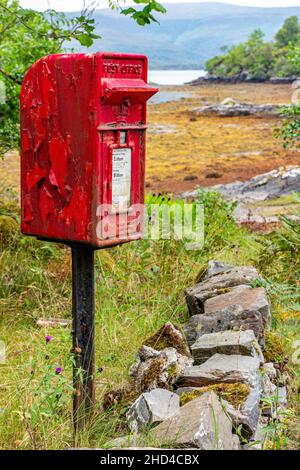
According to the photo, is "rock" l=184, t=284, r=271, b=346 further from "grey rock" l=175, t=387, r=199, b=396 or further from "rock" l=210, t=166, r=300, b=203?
"rock" l=210, t=166, r=300, b=203

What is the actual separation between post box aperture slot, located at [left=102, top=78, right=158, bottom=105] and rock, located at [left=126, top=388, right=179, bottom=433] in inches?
60.3

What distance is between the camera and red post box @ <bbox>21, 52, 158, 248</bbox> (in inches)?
141

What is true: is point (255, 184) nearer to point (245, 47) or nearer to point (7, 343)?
point (7, 343)

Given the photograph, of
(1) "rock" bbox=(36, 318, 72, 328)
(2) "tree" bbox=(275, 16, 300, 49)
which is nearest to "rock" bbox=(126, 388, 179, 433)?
(1) "rock" bbox=(36, 318, 72, 328)

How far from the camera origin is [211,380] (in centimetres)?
399

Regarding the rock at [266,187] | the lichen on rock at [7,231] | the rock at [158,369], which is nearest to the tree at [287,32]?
the rock at [266,187]

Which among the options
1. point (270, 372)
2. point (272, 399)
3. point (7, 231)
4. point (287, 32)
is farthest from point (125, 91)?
point (287, 32)

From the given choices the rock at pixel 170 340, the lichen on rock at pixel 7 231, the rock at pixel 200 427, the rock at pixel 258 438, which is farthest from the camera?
the lichen on rock at pixel 7 231

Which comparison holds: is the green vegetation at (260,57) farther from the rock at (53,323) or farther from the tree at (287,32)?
the rock at (53,323)

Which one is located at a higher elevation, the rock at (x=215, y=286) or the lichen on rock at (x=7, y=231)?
the lichen on rock at (x=7, y=231)

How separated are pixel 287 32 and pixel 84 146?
78390 mm

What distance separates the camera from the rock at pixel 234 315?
4758 mm
